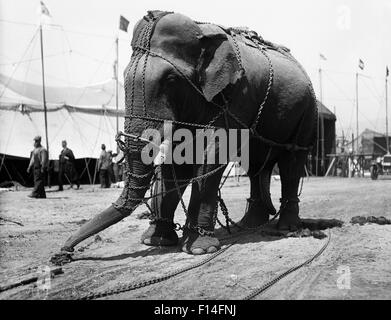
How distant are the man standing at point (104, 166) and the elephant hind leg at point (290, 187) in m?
13.1

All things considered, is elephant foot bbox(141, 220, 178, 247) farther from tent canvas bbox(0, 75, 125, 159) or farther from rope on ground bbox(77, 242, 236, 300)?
tent canvas bbox(0, 75, 125, 159)

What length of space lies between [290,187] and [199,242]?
2375mm

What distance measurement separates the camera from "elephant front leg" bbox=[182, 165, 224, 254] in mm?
5984

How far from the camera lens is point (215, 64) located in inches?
235

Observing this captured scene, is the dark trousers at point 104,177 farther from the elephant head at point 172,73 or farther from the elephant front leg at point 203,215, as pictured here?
the elephant head at point 172,73

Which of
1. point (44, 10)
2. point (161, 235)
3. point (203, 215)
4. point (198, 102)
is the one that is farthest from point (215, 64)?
point (44, 10)

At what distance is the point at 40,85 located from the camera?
998 inches

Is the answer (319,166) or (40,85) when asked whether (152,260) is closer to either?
(40,85)

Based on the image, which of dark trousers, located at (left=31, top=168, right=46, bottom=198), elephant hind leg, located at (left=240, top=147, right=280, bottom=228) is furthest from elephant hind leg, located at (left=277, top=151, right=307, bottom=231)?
dark trousers, located at (left=31, top=168, right=46, bottom=198)

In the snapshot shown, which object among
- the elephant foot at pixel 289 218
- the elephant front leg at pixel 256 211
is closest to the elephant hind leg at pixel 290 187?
the elephant foot at pixel 289 218

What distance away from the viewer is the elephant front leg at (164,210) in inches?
252

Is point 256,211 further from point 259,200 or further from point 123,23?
point 123,23

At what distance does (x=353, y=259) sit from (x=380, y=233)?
160cm

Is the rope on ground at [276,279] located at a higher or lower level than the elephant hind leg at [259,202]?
lower
